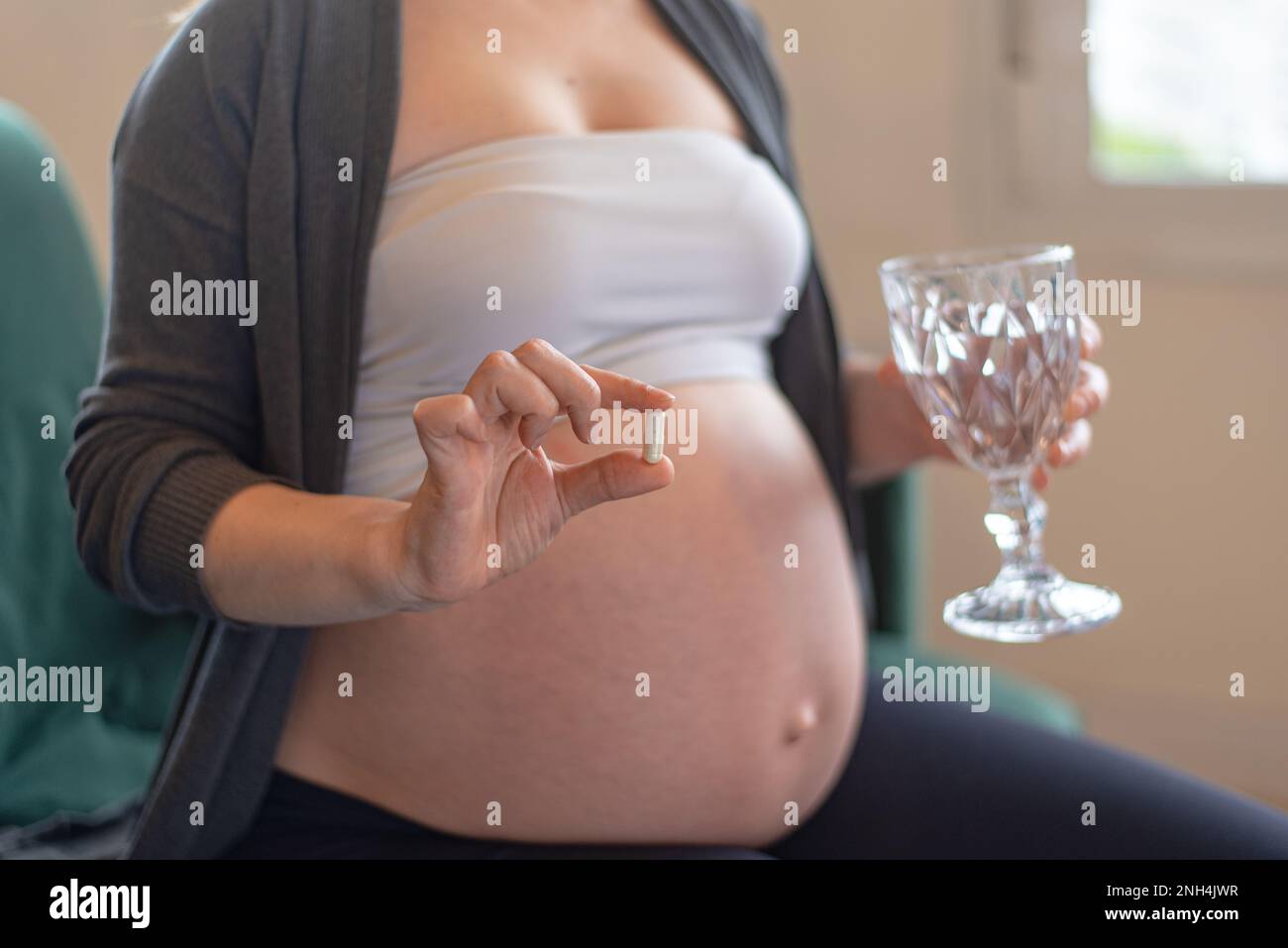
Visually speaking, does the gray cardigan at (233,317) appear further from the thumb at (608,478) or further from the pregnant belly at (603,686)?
the thumb at (608,478)

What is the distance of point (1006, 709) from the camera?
1.28 meters

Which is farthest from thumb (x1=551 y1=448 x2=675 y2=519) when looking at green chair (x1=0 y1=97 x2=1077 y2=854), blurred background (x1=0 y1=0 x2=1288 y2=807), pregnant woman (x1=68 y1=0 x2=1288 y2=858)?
blurred background (x1=0 y1=0 x2=1288 y2=807)

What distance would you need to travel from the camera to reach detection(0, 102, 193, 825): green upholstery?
3.72 feet

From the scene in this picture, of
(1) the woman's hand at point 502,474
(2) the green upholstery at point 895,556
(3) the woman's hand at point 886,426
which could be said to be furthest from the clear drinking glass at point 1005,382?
(2) the green upholstery at point 895,556

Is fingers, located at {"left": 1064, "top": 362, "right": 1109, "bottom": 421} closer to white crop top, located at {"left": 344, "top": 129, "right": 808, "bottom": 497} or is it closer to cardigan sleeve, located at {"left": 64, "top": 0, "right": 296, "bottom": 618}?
white crop top, located at {"left": 344, "top": 129, "right": 808, "bottom": 497}

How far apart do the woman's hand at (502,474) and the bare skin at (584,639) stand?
0.12 meters

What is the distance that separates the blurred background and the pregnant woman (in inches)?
42.7

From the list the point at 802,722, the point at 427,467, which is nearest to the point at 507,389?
the point at 427,467

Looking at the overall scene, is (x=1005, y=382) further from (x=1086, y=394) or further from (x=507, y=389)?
(x=507, y=389)

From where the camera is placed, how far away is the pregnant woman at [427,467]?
2.74 ft
